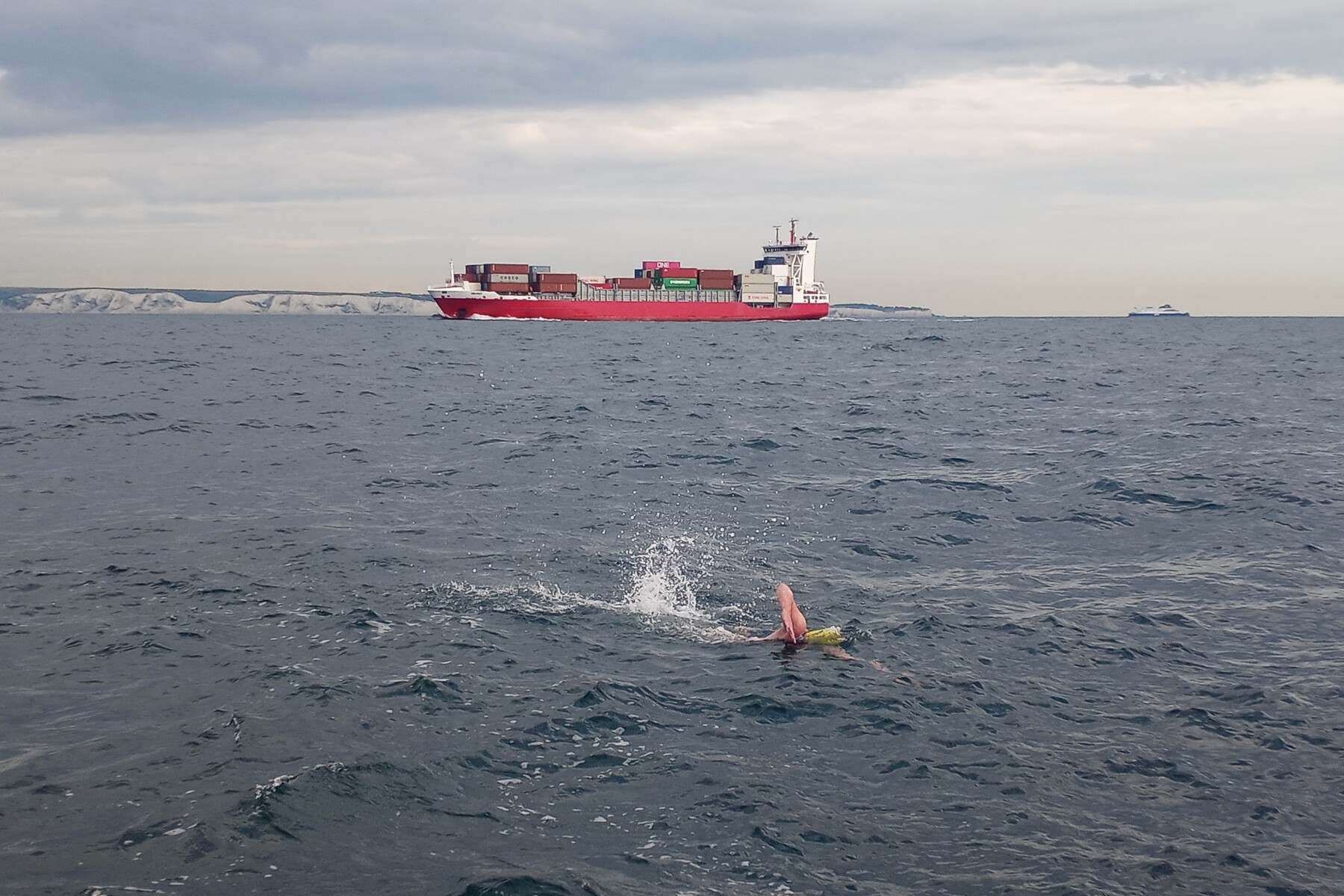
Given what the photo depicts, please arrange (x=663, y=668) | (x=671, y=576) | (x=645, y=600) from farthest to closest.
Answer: (x=671, y=576)
(x=645, y=600)
(x=663, y=668)

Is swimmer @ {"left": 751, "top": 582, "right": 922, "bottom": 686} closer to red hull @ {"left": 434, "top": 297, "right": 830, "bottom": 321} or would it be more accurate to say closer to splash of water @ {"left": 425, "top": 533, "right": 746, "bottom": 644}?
splash of water @ {"left": 425, "top": 533, "right": 746, "bottom": 644}

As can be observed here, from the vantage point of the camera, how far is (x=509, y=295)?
145 metres

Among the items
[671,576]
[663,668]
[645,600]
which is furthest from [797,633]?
[671,576]

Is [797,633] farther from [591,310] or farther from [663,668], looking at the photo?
[591,310]

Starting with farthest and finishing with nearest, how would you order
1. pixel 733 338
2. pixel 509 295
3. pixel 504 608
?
1. pixel 509 295
2. pixel 733 338
3. pixel 504 608

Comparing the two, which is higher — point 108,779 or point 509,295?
point 509,295

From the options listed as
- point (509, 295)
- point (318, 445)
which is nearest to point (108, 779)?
point (318, 445)

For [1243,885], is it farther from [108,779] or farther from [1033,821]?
[108,779]

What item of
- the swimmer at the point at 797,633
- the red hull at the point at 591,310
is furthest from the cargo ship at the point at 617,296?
the swimmer at the point at 797,633

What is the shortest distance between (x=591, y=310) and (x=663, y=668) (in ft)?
449

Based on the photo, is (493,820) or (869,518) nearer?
(493,820)

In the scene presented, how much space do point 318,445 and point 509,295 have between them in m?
120

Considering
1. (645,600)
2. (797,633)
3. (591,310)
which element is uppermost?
(591,310)

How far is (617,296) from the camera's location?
147m
